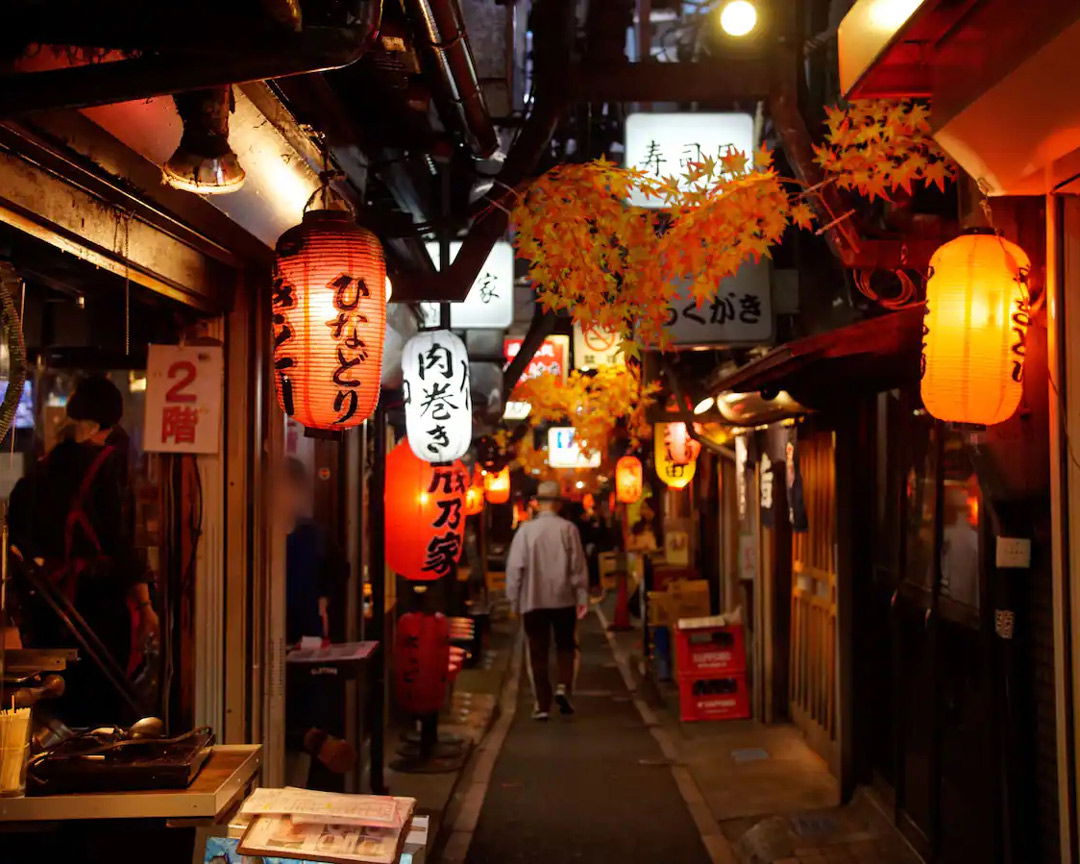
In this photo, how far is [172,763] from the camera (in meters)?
4.11

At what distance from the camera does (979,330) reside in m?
4.95

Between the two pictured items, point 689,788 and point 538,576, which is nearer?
point 689,788

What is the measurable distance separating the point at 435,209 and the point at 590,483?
1075 inches

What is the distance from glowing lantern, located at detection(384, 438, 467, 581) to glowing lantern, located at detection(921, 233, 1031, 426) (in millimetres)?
6066

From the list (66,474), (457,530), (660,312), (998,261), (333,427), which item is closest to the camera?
(998,261)

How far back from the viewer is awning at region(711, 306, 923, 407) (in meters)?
7.02

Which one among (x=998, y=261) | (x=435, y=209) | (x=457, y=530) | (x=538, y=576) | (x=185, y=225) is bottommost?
(x=538, y=576)

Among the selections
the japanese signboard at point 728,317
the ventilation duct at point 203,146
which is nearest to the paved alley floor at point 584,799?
the japanese signboard at point 728,317

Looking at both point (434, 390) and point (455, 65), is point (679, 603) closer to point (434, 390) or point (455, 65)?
point (434, 390)

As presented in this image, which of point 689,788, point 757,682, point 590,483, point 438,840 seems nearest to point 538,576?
point 757,682

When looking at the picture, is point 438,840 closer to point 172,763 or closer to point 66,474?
point 66,474

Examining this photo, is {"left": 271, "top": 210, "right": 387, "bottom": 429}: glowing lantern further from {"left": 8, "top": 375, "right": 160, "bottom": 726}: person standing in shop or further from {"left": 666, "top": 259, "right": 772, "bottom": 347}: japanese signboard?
{"left": 666, "top": 259, "right": 772, "bottom": 347}: japanese signboard

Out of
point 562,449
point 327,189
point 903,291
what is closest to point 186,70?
point 327,189

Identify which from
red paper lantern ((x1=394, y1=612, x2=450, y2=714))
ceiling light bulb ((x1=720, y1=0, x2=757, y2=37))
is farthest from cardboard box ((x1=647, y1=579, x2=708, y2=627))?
ceiling light bulb ((x1=720, y1=0, x2=757, y2=37))
